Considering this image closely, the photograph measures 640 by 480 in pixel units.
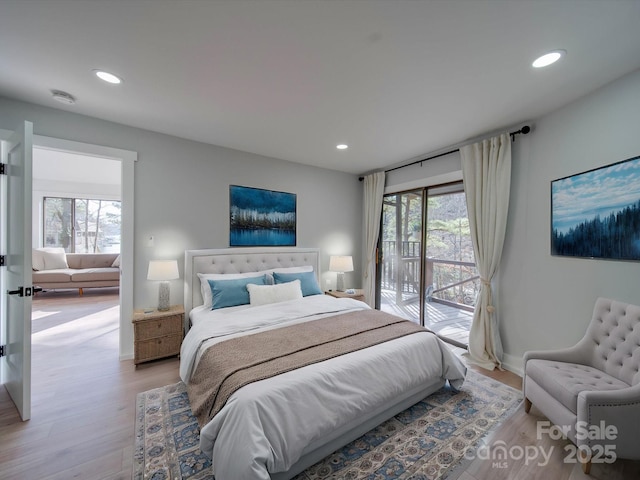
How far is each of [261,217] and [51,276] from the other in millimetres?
5393

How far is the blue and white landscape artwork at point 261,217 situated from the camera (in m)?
3.65

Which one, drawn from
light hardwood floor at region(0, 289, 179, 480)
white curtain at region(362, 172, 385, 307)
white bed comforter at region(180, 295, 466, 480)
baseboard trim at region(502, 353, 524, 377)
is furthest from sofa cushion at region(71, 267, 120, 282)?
baseboard trim at region(502, 353, 524, 377)

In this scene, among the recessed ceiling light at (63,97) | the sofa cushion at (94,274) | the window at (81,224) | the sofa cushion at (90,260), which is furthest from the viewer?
the window at (81,224)

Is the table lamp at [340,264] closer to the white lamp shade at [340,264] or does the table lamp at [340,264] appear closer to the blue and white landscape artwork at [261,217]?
the white lamp shade at [340,264]

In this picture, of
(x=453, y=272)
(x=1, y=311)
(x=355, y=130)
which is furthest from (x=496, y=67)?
(x=1, y=311)

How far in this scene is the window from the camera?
6625mm

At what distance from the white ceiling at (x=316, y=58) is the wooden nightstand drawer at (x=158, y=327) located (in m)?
2.17

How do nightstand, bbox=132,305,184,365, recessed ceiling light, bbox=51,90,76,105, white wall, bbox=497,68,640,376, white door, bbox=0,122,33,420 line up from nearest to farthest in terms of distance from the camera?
white door, bbox=0,122,33,420
white wall, bbox=497,68,640,376
recessed ceiling light, bbox=51,90,76,105
nightstand, bbox=132,305,184,365

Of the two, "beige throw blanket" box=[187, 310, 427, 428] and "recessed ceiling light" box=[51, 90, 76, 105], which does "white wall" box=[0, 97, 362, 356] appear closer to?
"recessed ceiling light" box=[51, 90, 76, 105]

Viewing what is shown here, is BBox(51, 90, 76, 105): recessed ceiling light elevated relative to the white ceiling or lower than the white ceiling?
elevated

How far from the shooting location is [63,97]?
2.28 m

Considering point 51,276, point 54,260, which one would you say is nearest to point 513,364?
point 51,276

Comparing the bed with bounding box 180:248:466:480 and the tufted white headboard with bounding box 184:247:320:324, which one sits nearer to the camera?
the bed with bounding box 180:248:466:480

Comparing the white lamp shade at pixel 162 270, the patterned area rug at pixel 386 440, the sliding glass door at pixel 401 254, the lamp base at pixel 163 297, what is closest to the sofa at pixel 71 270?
the lamp base at pixel 163 297
